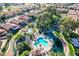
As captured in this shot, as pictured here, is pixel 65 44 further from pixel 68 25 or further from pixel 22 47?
pixel 22 47

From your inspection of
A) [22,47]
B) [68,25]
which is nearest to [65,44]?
[68,25]

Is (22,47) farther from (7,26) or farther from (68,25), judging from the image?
(68,25)

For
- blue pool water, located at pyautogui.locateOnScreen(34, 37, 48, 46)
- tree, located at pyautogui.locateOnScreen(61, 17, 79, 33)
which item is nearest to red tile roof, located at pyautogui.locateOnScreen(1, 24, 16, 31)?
blue pool water, located at pyautogui.locateOnScreen(34, 37, 48, 46)

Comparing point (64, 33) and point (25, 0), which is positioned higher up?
point (25, 0)

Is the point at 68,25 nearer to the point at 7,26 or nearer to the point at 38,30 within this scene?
the point at 38,30

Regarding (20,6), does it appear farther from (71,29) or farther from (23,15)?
(71,29)

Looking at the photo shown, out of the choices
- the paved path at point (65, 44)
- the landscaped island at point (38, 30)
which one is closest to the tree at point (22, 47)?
the landscaped island at point (38, 30)

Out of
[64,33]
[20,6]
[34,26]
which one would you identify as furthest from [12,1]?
[64,33]

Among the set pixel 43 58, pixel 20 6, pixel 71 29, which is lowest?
pixel 43 58

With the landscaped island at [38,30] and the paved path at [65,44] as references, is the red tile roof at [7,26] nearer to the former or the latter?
the landscaped island at [38,30]

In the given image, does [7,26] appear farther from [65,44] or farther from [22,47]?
[65,44]
